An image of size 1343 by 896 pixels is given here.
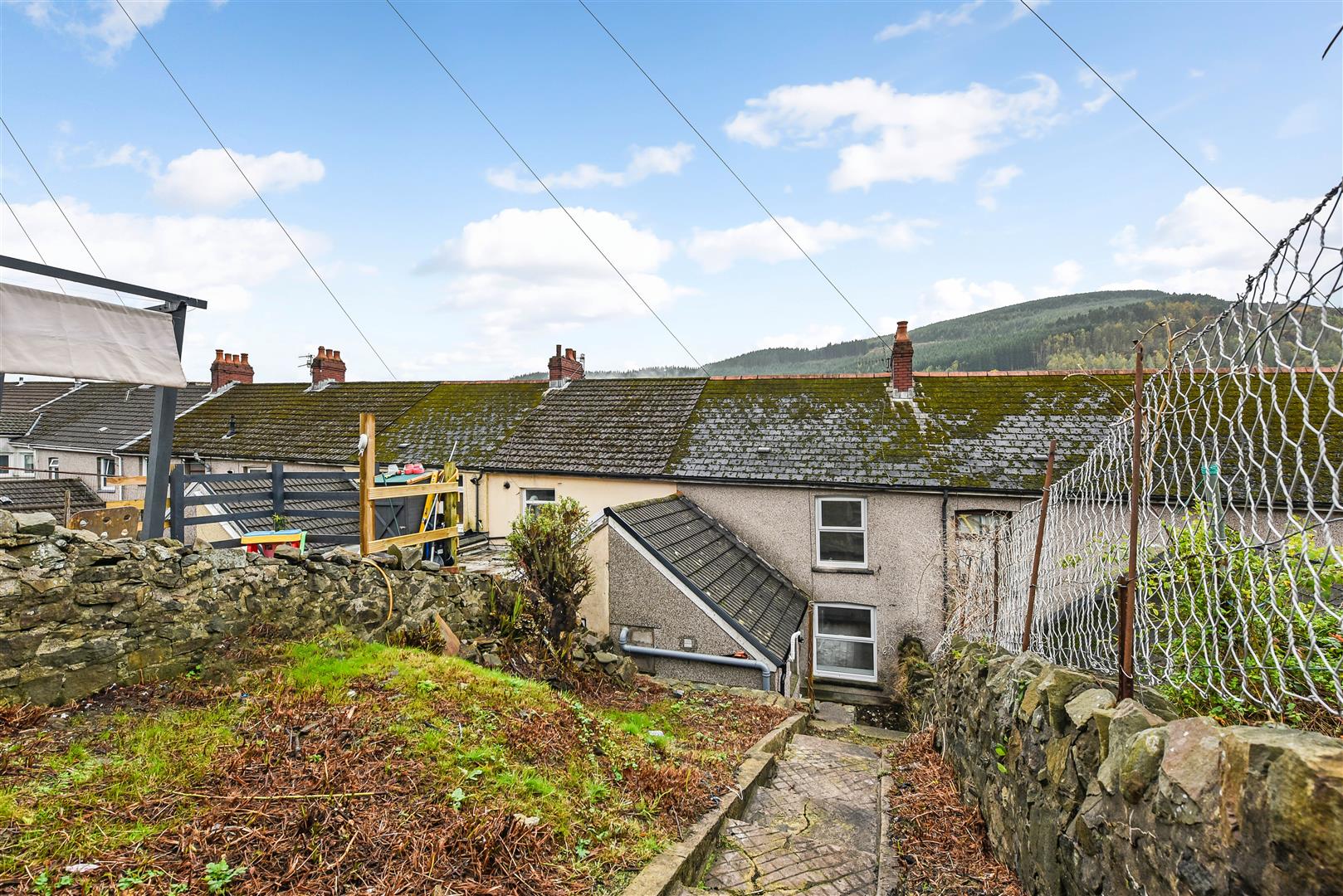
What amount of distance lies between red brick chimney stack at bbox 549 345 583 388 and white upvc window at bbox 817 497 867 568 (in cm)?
1016

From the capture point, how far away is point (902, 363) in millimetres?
15156

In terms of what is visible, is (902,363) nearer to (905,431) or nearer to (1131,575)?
(905,431)

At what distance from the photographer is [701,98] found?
38.1ft

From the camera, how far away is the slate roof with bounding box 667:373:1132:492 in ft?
42.2

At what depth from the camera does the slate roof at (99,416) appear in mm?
24302

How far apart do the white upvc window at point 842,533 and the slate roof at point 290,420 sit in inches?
562

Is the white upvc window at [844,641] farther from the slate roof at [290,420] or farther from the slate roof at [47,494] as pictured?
the slate roof at [47,494]

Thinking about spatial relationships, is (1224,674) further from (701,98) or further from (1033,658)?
(701,98)

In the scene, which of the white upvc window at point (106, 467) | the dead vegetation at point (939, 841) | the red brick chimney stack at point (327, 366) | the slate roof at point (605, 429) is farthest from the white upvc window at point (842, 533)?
the white upvc window at point (106, 467)

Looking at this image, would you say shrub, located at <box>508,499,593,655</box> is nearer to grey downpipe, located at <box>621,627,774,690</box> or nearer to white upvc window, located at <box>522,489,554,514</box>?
grey downpipe, located at <box>621,627,774,690</box>

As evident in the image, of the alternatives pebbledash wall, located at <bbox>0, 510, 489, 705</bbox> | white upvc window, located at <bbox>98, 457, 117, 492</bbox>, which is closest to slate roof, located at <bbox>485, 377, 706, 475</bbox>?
pebbledash wall, located at <bbox>0, 510, 489, 705</bbox>

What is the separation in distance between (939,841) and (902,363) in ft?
41.4

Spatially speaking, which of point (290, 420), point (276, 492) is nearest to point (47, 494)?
point (290, 420)

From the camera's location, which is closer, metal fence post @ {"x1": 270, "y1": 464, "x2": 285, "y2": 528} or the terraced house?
metal fence post @ {"x1": 270, "y1": 464, "x2": 285, "y2": 528}
